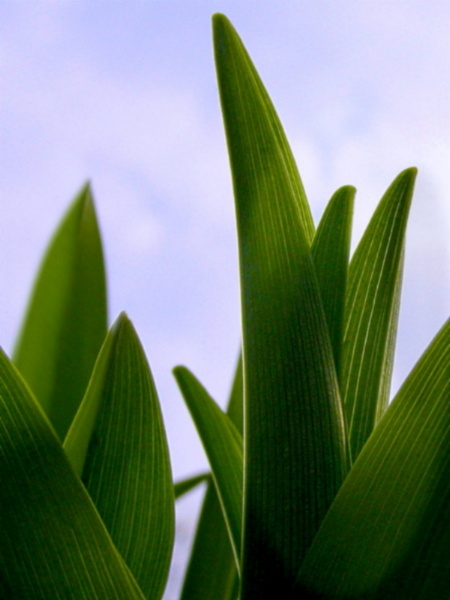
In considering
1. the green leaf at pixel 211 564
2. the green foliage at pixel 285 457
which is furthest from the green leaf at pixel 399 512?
the green leaf at pixel 211 564

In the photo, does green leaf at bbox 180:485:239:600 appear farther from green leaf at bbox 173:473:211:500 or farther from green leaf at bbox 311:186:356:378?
green leaf at bbox 311:186:356:378

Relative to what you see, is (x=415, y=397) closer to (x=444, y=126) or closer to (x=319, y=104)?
(x=444, y=126)

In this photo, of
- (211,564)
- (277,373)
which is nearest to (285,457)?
(277,373)

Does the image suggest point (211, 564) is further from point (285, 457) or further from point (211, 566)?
point (285, 457)

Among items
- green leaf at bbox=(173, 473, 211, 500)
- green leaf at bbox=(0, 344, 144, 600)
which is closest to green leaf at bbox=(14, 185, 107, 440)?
green leaf at bbox=(173, 473, 211, 500)

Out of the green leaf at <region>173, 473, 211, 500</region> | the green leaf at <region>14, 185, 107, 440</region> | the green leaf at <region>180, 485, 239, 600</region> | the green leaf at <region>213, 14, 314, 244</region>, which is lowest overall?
the green leaf at <region>180, 485, 239, 600</region>

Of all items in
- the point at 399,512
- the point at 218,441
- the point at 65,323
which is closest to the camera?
the point at 399,512

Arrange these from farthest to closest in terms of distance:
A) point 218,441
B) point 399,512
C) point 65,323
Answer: point 65,323, point 218,441, point 399,512

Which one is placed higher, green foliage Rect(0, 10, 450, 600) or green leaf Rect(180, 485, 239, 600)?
green foliage Rect(0, 10, 450, 600)
